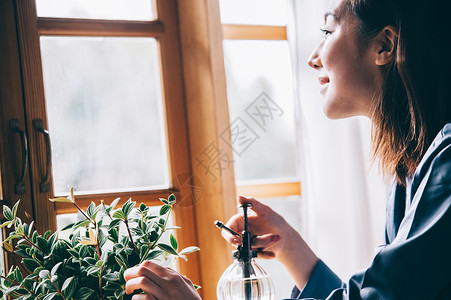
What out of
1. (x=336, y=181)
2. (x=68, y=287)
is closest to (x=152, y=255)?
(x=68, y=287)

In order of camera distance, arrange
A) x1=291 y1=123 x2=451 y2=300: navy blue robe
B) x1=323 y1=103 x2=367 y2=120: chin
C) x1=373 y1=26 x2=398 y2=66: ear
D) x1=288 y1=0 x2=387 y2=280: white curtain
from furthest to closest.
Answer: x1=288 y1=0 x2=387 y2=280: white curtain < x1=323 y1=103 x2=367 y2=120: chin < x1=373 y1=26 x2=398 y2=66: ear < x1=291 y1=123 x2=451 y2=300: navy blue robe

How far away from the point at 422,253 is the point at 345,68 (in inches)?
19.2

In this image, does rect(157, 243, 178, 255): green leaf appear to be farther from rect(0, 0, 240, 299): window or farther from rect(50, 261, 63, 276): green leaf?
rect(0, 0, 240, 299): window

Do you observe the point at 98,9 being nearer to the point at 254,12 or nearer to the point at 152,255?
the point at 254,12

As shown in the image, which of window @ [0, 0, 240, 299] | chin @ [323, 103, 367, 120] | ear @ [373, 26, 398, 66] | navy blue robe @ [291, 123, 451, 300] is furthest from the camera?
window @ [0, 0, 240, 299]

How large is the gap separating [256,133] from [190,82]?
1.01 ft

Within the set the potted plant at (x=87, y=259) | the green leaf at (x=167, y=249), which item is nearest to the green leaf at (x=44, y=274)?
the potted plant at (x=87, y=259)

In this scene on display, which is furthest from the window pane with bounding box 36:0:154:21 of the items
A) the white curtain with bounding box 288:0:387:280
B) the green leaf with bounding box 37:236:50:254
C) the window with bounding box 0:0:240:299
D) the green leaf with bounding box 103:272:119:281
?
the green leaf with bounding box 103:272:119:281

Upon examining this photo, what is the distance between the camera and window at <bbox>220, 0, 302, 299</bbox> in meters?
1.69

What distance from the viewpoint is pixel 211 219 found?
4.90 ft

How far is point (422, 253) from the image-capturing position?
32.7 inches

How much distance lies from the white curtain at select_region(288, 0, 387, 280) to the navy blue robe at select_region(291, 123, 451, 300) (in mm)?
653

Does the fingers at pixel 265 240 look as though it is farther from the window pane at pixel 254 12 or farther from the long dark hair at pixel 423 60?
the window pane at pixel 254 12

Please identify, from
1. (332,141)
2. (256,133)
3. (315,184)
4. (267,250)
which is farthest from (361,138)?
(267,250)
